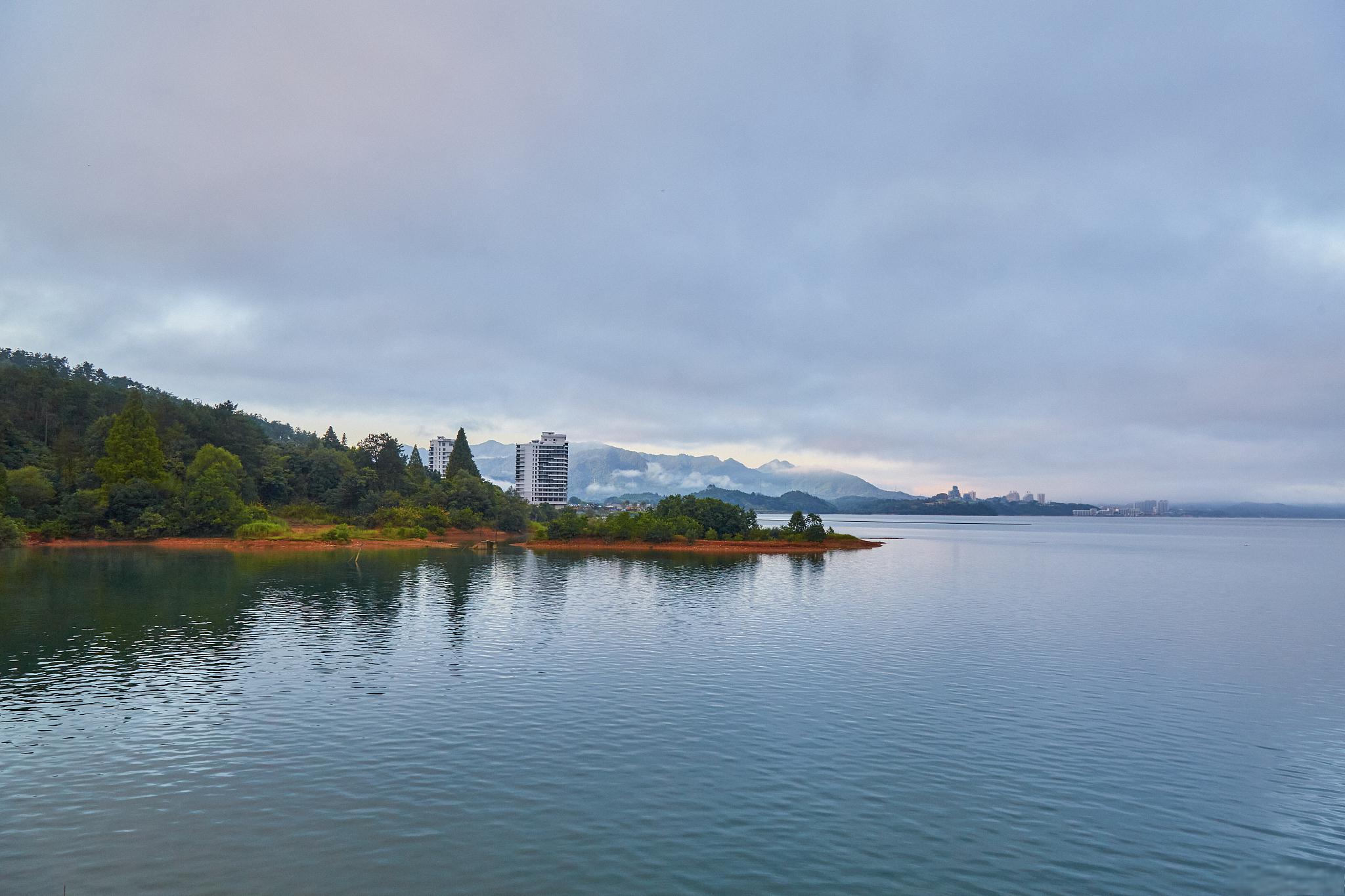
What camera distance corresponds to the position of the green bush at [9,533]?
111875mm

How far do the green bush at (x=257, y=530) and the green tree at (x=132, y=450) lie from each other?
19.2 meters

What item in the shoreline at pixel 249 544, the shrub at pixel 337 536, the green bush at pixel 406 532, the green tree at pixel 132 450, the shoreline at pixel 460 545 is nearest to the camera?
the shoreline at pixel 249 544

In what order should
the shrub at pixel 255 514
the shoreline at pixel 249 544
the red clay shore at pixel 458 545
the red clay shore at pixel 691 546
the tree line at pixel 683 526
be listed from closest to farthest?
the shoreline at pixel 249 544
the red clay shore at pixel 458 545
the shrub at pixel 255 514
the red clay shore at pixel 691 546
the tree line at pixel 683 526

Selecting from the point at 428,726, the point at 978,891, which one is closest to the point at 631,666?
the point at 428,726

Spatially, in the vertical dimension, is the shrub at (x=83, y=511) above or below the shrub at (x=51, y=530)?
above

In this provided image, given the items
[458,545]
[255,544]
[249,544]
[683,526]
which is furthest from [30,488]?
[683,526]

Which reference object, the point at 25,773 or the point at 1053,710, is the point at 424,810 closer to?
the point at 25,773

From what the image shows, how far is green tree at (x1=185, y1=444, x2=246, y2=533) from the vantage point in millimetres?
141000

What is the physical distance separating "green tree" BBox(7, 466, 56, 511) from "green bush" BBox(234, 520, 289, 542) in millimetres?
31745

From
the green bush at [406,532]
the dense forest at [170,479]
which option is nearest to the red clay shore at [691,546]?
the green bush at [406,532]

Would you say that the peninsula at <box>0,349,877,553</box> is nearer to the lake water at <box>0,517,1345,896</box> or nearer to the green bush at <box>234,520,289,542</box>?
the green bush at <box>234,520,289,542</box>

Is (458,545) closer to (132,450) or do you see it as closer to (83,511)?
(132,450)

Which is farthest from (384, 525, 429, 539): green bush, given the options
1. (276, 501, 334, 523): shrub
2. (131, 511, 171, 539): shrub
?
(131, 511, 171, 539): shrub

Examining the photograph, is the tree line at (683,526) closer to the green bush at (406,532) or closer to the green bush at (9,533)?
the green bush at (406,532)
